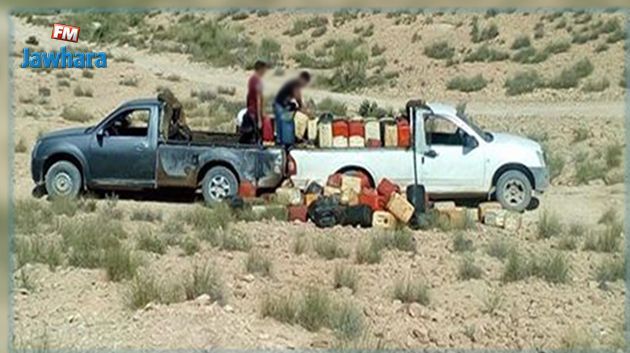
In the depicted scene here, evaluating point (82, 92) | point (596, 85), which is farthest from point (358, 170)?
point (596, 85)

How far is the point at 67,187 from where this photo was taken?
47.1 feet

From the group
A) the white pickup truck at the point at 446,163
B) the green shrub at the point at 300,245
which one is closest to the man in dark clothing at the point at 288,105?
the white pickup truck at the point at 446,163

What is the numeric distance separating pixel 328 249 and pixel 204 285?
7.32 ft

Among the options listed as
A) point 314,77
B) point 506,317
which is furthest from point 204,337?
point 314,77

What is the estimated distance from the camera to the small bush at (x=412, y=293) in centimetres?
968

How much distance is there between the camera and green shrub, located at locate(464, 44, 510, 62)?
3509cm

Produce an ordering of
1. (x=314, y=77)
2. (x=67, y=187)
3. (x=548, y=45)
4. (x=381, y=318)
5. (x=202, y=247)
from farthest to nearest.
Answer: (x=548, y=45) < (x=67, y=187) < (x=314, y=77) < (x=202, y=247) < (x=381, y=318)

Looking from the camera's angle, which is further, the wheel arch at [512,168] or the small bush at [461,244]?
the wheel arch at [512,168]

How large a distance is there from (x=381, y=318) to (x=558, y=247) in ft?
12.7

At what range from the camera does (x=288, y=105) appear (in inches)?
504

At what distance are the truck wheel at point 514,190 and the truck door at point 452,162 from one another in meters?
0.34

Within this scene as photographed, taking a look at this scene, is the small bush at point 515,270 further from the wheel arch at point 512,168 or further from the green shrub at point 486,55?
the green shrub at point 486,55

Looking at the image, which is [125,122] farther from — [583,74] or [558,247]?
[583,74]

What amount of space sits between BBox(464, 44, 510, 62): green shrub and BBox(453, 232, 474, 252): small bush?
23980 mm
